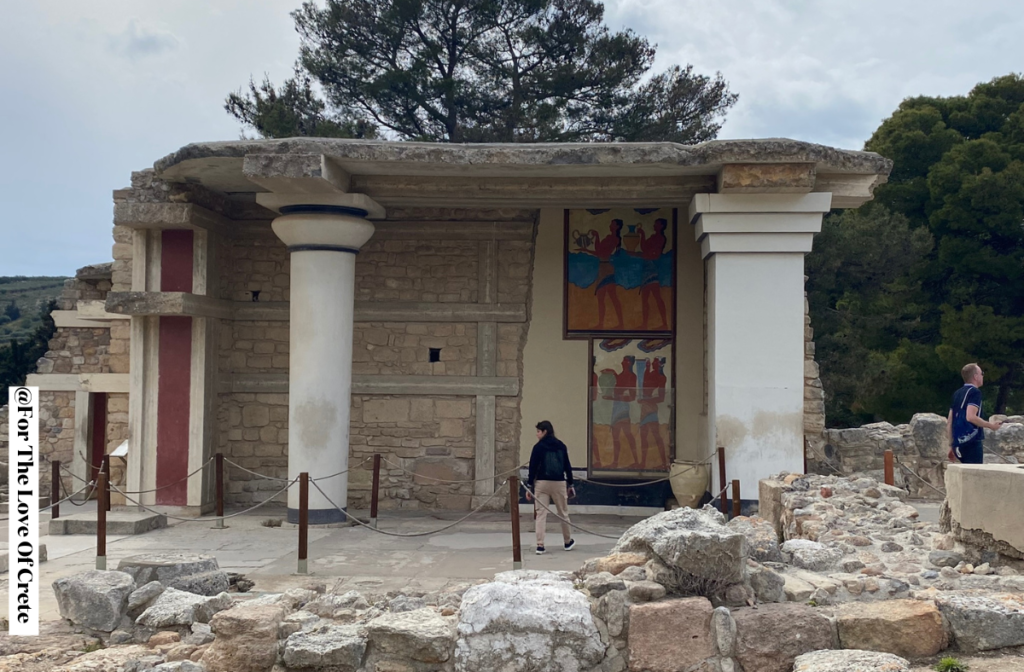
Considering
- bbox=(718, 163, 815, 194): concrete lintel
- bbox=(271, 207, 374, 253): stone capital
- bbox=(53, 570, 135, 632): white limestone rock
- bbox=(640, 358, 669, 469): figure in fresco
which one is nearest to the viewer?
bbox=(53, 570, 135, 632): white limestone rock

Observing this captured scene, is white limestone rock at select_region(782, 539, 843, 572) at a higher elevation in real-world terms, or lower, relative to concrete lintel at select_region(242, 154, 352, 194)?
lower

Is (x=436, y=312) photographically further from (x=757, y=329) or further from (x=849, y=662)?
(x=849, y=662)

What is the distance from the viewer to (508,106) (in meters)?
17.8

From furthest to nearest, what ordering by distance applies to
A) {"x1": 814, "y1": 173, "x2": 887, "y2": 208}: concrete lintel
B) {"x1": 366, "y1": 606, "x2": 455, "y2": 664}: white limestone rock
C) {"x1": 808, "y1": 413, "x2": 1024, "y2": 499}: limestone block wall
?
{"x1": 808, "y1": 413, "x2": 1024, "y2": 499}: limestone block wall → {"x1": 814, "y1": 173, "x2": 887, "y2": 208}: concrete lintel → {"x1": 366, "y1": 606, "x2": 455, "y2": 664}: white limestone rock

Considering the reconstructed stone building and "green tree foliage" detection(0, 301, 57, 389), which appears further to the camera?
"green tree foliage" detection(0, 301, 57, 389)

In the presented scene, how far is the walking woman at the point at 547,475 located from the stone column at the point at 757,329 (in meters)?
1.75

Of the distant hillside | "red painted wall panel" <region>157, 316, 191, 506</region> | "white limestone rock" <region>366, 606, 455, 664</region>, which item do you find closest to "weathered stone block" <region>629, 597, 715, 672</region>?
"white limestone rock" <region>366, 606, 455, 664</region>

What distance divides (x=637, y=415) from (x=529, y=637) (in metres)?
6.35

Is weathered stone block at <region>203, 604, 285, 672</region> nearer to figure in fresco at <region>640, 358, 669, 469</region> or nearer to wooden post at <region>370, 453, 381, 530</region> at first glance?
wooden post at <region>370, 453, 381, 530</region>

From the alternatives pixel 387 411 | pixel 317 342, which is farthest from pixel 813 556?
pixel 387 411

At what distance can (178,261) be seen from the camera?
10.4 meters

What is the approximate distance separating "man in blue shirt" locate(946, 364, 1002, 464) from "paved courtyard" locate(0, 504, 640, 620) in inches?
116

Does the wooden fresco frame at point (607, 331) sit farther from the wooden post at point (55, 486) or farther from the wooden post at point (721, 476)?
the wooden post at point (55, 486)

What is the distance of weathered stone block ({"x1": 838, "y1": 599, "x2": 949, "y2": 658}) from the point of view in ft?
14.1
